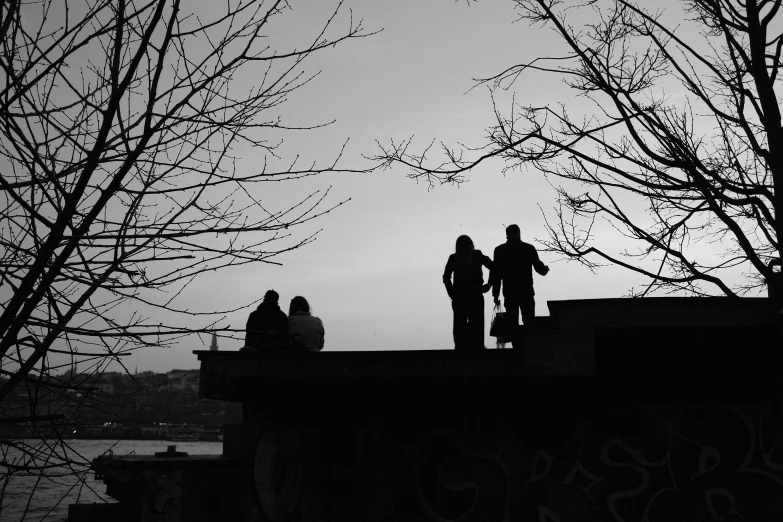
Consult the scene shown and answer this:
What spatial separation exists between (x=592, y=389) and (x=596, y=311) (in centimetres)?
96

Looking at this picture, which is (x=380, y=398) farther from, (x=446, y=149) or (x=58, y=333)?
(x=58, y=333)

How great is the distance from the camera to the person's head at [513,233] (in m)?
8.81

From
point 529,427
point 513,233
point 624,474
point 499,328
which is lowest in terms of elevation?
point 624,474

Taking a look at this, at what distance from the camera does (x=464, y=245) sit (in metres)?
8.73

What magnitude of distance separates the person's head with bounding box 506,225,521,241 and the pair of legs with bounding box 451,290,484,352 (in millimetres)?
778

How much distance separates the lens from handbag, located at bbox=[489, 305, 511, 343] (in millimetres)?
8859

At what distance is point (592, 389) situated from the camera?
8195 millimetres

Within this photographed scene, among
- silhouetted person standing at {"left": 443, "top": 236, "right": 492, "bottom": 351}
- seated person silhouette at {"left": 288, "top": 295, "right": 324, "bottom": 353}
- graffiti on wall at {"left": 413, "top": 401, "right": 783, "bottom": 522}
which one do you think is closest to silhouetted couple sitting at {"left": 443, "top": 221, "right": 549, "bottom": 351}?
silhouetted person standing at {"left": 443, "top": 236, "right": 492, "bottom": 351}

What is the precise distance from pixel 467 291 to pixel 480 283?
0.58ft

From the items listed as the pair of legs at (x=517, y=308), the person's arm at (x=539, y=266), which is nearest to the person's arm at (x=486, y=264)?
the pair of legs at (x=517, y=308)

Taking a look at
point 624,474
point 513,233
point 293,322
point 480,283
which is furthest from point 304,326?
point 624,474

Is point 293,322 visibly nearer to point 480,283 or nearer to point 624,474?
point 480,283

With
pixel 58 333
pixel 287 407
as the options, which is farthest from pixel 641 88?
pixel 58 333

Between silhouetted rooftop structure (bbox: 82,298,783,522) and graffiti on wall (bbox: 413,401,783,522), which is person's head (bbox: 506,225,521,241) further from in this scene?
graffiti on wall (bbox: 413,401,783,522)
